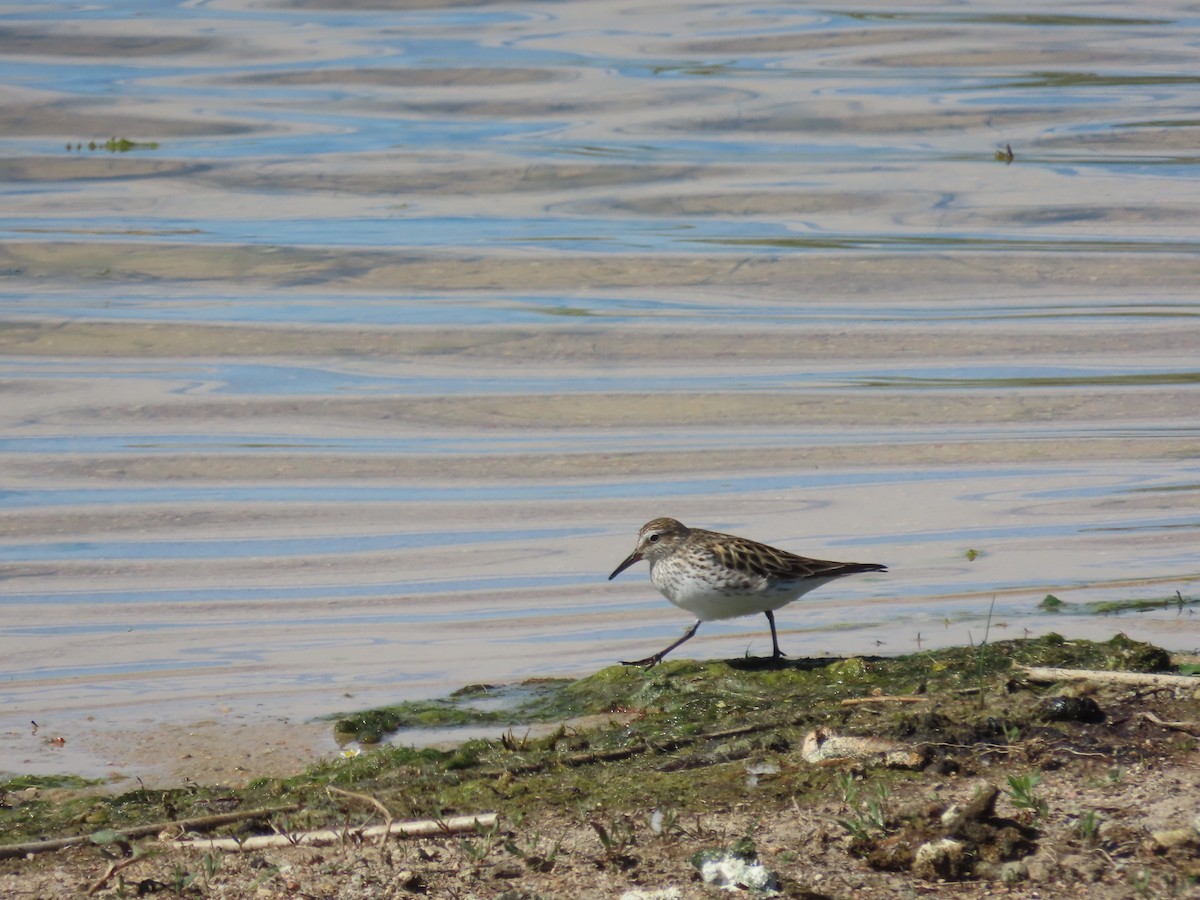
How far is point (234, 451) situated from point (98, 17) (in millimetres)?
17894

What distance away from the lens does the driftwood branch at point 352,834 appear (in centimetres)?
502

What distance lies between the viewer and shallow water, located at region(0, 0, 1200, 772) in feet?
29.7

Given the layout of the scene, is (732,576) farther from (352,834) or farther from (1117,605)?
(352,834)

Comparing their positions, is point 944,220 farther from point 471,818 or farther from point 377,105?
point 471,818

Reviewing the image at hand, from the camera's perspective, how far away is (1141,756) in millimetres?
5234

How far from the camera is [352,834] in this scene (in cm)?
503

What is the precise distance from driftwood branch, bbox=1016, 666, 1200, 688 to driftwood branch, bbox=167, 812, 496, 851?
2110 millimetres

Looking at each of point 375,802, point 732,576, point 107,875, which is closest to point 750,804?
point 375,802

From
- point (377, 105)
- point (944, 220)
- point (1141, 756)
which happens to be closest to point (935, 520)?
point (1141, 756)

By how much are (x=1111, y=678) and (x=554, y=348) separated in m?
9.10

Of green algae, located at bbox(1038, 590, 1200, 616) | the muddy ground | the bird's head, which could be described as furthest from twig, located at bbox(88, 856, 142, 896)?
green algae, located at bbox(1038, 590, 1200, 616)

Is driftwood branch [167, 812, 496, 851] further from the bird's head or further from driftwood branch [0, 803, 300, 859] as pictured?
the bird's head

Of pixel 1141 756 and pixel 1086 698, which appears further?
pixel 1086 698

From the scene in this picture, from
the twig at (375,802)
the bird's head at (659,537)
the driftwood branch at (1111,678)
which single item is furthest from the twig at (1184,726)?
the bird's head at (659,537)
